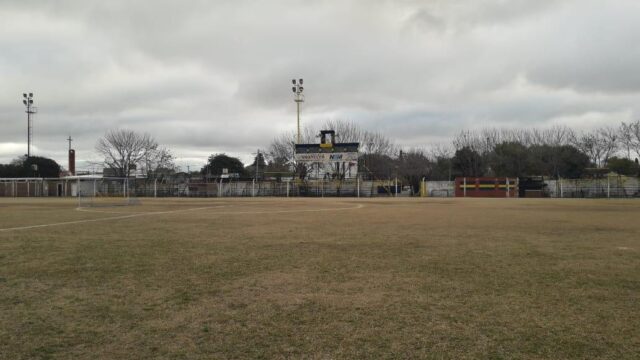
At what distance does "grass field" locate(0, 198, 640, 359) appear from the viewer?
12.7 feet

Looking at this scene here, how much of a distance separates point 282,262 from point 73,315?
355 centimetres

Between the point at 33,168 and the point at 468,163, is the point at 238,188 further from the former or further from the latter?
the point at 33,168

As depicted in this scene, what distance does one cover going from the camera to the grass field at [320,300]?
388 cm

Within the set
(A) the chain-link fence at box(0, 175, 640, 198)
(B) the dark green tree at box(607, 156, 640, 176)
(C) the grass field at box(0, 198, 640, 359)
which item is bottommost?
(C) the grass field at box(0, 198, 640, 359)

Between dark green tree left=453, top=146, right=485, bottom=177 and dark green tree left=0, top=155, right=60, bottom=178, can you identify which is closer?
dark green tree left=453, top=146, right=485, bottom=177

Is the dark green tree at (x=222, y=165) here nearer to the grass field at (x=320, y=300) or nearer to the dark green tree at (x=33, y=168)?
the dark green tree at (x=33, y=168)

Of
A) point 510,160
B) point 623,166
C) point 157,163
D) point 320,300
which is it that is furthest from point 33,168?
point 623,166

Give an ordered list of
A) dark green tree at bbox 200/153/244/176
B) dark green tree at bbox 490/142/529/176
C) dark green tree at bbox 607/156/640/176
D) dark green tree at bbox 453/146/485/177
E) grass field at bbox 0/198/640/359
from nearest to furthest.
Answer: grass field at bbox 0/198/640/359 < dark green tree at bbox 607/156/640/176 < dark green tree at bbox 490/142/529/176 < dark green tree at bbox 453/146/485/177 < dark green tree at bbox 200/153/244/176

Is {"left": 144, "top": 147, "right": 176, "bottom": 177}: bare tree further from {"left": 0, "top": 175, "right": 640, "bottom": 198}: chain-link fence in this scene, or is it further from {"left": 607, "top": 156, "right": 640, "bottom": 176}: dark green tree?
{"left": 607, "top": 156, "right": 640, "bottom": 176}: dark green tree

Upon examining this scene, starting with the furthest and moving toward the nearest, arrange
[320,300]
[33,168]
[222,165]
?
[222,165]
[33,168]
[320,300]

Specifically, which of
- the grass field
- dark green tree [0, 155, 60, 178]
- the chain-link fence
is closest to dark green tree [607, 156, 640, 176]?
the chain-link fence

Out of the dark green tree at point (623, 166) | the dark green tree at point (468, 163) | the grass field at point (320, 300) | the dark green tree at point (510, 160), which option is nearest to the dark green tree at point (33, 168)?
the dark green tree at point (468, 163)

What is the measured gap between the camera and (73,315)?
473 cm

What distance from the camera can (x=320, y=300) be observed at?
528cm
